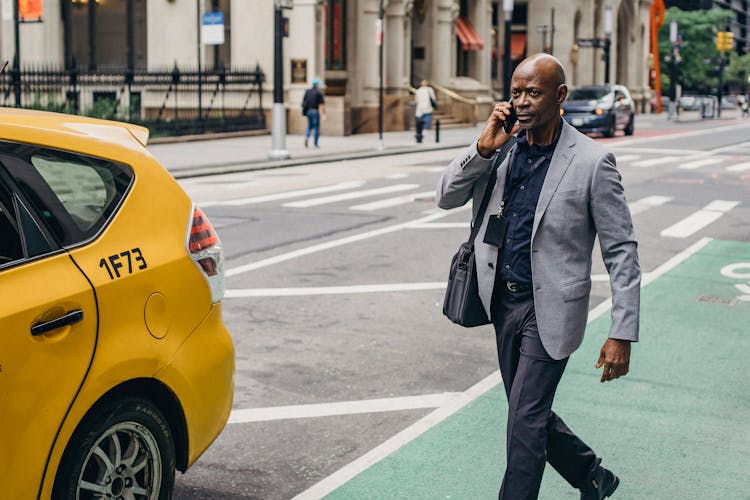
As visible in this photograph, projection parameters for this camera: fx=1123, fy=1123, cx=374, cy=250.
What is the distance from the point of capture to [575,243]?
418 centimetres

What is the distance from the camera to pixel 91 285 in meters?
3.84

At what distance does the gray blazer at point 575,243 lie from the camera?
411 centimetres

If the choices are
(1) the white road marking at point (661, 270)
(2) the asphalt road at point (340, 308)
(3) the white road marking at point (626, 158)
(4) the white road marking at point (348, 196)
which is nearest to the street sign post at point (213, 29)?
(2) the asphalt road at point (340, 308)

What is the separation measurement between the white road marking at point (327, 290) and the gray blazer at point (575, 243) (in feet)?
19.5

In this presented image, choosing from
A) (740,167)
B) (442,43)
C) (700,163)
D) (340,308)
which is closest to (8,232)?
(340,308)

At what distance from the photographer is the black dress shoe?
15.0ft

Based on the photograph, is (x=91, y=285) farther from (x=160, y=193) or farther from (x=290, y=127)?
(x=290, y=127)

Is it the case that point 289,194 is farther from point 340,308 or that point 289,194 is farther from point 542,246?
point 542,246

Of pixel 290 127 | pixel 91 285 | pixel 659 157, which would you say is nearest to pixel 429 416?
pixel 91 285

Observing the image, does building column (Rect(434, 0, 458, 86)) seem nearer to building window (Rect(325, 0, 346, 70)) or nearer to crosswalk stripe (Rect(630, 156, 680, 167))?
building window (Rect(325, 0, 346, 70))

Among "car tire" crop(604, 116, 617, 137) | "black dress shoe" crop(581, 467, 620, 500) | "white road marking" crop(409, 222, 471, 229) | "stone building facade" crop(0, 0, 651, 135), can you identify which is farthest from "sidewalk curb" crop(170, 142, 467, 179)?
"black dress shoe" crop(581, 467, 620, 500)

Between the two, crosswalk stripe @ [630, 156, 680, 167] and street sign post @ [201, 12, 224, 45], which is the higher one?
street sign post @ [201, 12, 224, 45]

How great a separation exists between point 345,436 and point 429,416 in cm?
60

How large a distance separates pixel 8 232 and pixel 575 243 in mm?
2014
